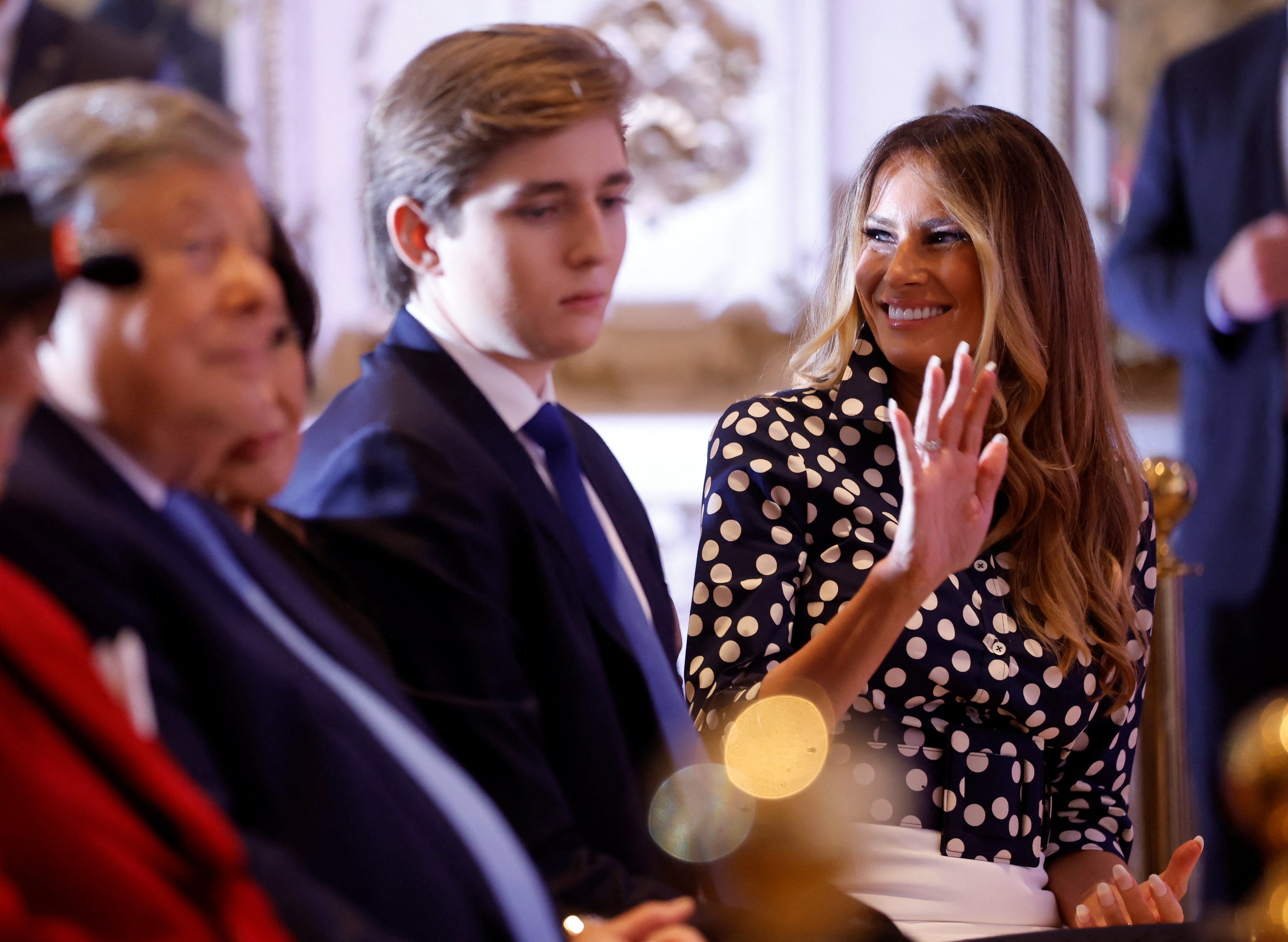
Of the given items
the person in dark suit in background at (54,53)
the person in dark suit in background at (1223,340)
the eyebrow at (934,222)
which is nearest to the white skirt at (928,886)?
the eyebrow at (934,222)

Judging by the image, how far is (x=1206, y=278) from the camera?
2170 mm

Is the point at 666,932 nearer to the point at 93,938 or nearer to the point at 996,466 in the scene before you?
the point at 93,938

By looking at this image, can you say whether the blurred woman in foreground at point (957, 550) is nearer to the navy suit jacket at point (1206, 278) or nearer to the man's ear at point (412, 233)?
the man's ear at point (412, 233)

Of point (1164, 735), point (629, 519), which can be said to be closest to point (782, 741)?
point (629, 519)

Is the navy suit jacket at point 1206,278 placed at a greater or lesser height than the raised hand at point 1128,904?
greater

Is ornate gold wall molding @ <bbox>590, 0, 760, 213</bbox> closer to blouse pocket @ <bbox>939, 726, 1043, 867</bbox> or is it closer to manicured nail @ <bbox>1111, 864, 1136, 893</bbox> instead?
blouse pocket @ <bbox>939, 726, 1043, 867</bbox>

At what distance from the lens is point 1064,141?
11.5ft

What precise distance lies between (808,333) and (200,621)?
1.12 metres

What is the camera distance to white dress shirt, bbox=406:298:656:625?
110 cm

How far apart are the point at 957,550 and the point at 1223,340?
110 cm

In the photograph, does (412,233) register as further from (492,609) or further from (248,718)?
(248,718)

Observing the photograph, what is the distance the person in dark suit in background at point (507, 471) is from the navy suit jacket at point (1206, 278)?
1.35 metres

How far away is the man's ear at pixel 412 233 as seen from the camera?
1081 mm

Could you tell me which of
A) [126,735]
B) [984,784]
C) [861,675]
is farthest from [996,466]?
[126,735]
